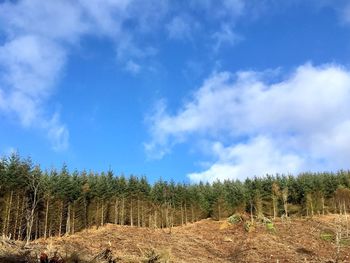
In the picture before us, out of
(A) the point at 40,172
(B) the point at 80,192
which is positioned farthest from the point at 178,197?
(A) the point at 40,172

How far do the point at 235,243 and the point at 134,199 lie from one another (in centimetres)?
3108

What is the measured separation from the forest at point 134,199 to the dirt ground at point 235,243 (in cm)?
745

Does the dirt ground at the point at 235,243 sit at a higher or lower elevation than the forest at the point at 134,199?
lower

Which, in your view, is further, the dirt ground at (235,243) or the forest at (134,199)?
the forest at (134,199)

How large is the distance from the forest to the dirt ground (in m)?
7.45

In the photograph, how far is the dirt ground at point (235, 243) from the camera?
44.3 metres

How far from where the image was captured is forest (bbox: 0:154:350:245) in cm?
5988

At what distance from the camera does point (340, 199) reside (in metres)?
90.2

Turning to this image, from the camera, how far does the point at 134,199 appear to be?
80938 mm

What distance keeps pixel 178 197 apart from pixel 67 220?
28.3 metres

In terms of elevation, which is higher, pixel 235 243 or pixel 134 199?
pixel 134 199

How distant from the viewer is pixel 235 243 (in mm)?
53500

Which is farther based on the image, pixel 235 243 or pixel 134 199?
pixel 134 199

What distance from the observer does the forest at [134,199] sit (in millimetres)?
59875
